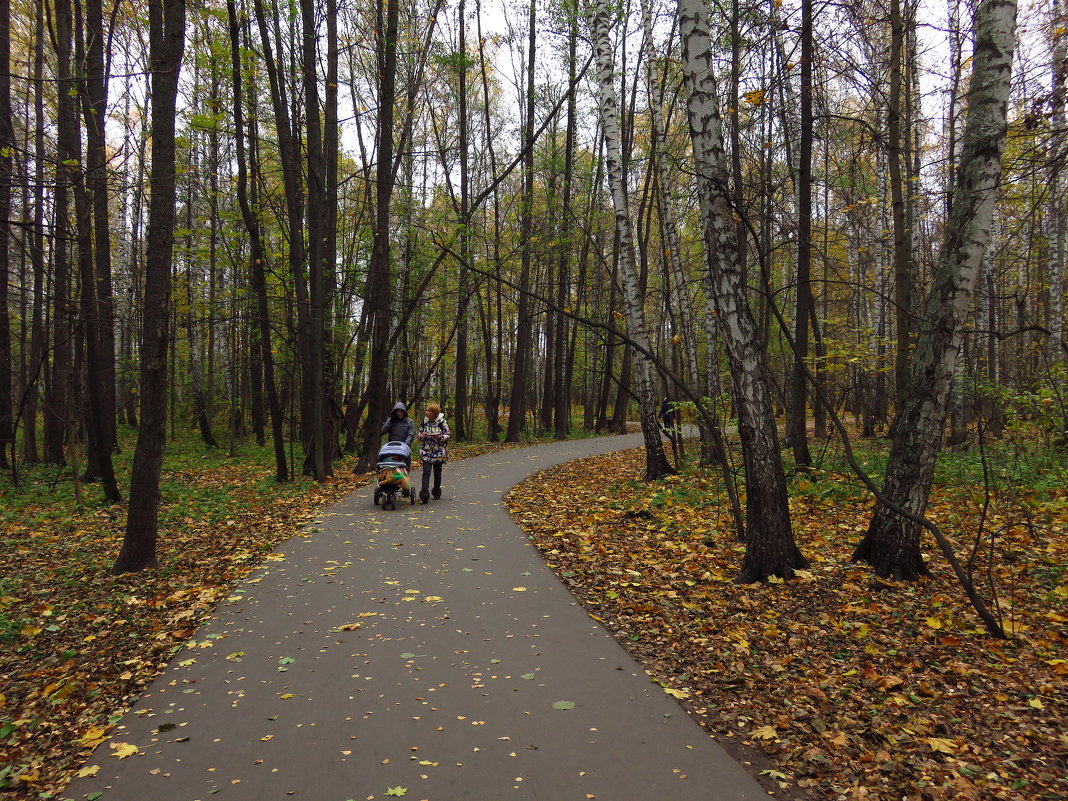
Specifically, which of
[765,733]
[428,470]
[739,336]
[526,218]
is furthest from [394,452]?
[526,218]

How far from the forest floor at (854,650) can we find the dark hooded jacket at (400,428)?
3586 mm

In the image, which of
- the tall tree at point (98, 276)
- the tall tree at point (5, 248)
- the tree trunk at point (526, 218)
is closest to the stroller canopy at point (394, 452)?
the tall tree at point (98, 276)

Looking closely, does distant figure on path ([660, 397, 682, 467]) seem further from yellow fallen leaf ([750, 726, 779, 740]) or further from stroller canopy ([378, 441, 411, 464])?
yellow fallen leaf ([750, 726, 779, 740])

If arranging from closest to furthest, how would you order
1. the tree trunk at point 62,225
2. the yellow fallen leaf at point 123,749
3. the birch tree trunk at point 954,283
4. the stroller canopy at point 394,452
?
the yellow fallen leaf at point 123,749 → the birch tree trunk at point 954,283 → the tree trunk at point 62,225 → the stroller canopy at point 394,452

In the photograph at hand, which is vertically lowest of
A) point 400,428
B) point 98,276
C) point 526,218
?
point 400,428

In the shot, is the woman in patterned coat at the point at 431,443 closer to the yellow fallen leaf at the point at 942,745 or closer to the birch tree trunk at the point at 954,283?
the birch tree trunk at the point at 954,283

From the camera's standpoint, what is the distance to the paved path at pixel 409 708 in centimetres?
312

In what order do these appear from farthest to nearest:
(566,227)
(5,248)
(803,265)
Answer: (566,227)
(5,248)
(803,265)

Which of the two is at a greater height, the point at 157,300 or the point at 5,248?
the point at 5,248

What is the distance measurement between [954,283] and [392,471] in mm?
8476

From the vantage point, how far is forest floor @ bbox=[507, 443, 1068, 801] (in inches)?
128

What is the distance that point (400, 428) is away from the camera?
11.1 metres

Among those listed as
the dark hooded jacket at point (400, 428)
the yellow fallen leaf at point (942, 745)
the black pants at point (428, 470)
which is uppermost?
the dark hooded jacket at point (400, 428)

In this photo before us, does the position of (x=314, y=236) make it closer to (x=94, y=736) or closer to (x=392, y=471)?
(x=392, y=471)
